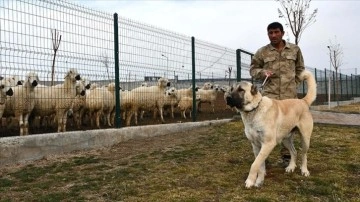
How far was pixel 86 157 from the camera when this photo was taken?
8.62 metres

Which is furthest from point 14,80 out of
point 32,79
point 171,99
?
point 171,99

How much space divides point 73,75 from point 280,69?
5.38 m

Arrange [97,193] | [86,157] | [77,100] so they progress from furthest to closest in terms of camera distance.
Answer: [77,100]
[86,157]
[97,193]

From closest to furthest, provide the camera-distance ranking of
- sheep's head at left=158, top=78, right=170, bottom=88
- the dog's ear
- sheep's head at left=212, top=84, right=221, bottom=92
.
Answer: the dog's ear, sheep's head at left=158, top=78, right=170, bottom=88, sheep's head at left=212, top=84, right=221, bottom=92


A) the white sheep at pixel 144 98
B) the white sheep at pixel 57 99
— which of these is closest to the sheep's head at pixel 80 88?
the white sheep at pixel 57 99

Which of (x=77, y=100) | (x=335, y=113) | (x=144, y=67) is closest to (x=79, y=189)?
(x=144, y=67)

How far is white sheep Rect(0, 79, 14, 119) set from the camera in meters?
9.41

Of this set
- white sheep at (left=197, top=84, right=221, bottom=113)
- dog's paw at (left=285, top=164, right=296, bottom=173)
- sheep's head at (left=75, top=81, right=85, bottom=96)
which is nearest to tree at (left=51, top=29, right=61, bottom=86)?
sheep's head at (left=75, top=81, right=85, bottom=96)

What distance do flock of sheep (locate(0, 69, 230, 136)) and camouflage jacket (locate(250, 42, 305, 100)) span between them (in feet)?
2.51

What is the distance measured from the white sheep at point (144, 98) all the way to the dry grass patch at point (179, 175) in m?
3.63

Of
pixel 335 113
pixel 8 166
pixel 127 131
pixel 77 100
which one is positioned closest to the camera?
pixel 8 166

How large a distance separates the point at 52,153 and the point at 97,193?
10.5 feet

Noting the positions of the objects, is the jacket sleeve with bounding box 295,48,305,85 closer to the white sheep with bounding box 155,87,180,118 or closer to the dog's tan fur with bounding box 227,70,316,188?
the dog's tan fur with bounding box 227,70,316,188

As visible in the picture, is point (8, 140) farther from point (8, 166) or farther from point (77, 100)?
point (77, 100)
